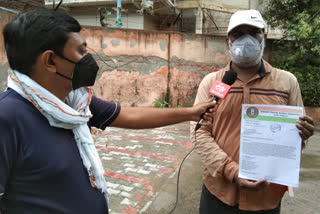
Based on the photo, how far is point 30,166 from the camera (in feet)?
3.19

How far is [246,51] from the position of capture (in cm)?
159

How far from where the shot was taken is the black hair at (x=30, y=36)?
1029mm

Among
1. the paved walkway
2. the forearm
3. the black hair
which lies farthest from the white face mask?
the paved walkway

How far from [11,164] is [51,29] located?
0.59 metres

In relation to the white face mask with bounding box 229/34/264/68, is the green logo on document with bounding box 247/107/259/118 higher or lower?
lower

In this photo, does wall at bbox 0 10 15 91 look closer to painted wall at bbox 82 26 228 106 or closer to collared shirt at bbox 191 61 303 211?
painted wall at bbox 82 26 228 106

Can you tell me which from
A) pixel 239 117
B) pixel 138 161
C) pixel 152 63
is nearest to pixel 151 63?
pixel 152 63

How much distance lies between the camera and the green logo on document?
4.42ft

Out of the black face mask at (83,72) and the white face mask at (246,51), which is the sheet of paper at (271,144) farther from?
the black face mask at (83,72)

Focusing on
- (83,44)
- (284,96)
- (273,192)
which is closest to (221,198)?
(273,192)

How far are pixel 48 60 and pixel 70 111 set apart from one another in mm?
253

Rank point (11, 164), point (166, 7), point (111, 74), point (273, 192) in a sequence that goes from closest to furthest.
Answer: point (11, 164) < point (273, 192) < point (111, 74) < point (166, 7)

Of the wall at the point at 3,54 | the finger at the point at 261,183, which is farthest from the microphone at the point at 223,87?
the wall at the point at 3,54

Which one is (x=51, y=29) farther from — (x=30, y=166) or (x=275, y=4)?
(x=275, y=4)
